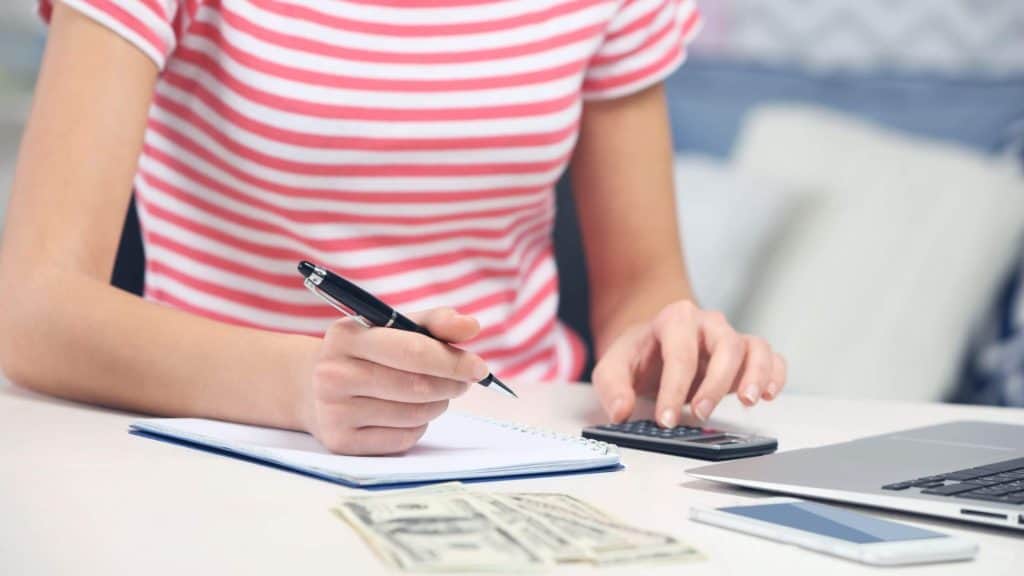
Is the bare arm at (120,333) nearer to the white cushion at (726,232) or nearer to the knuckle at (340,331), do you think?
the knuckle at (340,331)

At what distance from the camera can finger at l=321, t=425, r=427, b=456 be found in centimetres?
69

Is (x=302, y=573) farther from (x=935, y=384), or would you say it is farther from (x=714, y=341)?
(x=935, y=384)

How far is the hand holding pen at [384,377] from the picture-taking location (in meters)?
0.65

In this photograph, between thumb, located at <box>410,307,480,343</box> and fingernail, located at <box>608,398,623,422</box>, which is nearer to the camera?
thumb, located at <box>410,307,480,343</box>

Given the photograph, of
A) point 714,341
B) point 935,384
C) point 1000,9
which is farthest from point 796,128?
point 714,341

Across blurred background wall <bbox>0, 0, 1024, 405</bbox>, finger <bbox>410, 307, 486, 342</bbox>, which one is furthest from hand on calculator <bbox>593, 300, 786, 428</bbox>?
Answer: blurred background wall <bbox>0, 0, 1024, 405</bbox>

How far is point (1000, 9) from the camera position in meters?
2.57

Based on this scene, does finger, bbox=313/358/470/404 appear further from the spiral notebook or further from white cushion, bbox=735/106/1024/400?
white cushion, bbox=735/106/1024/400

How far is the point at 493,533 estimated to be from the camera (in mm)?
518

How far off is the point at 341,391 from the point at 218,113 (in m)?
0.46

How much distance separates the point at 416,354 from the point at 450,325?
22mm

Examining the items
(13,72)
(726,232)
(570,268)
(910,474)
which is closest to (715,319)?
(910,474)

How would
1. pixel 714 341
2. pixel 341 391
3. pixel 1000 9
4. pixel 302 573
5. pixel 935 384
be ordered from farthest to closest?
pixel 1000 9
pixel 935 384
pixel 714 341
pixel 341 391
pixel 302 573

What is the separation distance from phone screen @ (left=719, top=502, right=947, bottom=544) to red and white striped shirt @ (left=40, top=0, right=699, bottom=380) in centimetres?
60
